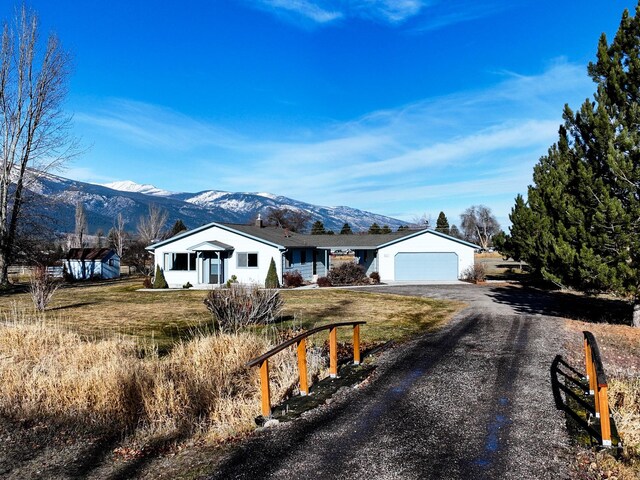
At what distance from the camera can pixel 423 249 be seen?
3406cm

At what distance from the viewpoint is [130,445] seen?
6.03 metres

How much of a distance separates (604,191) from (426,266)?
74.2 ft

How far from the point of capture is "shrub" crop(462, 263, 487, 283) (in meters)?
31.2

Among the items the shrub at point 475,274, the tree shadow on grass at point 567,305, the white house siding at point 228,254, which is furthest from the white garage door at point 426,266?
the white house siding at point 228,254

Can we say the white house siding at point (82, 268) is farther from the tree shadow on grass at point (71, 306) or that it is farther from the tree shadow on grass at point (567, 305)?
the tree shadow on grass at point (567, 305)

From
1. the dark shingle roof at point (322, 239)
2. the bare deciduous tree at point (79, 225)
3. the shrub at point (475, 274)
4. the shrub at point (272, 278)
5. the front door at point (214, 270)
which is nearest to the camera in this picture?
the shrub at point (272, 278)

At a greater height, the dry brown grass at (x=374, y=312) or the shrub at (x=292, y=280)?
the shrub at (x=292, y=280)

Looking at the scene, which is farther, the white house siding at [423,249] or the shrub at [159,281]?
the white house siding at [423,249]

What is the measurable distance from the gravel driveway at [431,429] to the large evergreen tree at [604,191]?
3.63m

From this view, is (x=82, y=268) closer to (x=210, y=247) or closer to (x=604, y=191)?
(x=210, y=247)

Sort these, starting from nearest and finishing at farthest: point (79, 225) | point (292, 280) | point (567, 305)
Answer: point (567, 305)
point (292, 280)
point (79, 225)

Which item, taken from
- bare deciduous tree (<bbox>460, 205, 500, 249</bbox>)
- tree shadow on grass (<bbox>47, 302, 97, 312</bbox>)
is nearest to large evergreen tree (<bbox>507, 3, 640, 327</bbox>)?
tree shadow on grass (<bbox>47, 302, 97, 312</bbox>)

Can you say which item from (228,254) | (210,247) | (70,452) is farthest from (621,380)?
(228,254)

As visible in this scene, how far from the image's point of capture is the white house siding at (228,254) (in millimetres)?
30156
